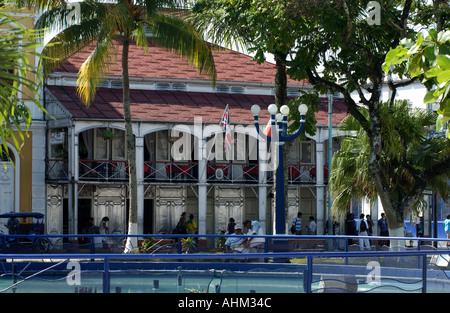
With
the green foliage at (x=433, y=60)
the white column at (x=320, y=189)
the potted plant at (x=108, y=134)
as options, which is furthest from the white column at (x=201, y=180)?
the green foliage at (x=433, y=60)

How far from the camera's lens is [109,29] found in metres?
23.5

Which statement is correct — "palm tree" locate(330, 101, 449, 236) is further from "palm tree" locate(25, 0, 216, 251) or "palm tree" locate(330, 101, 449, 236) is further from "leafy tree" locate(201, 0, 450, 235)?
"palm tree" locate(25, 0, 216, 251)

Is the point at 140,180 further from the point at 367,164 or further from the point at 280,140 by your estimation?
the point at 280,140

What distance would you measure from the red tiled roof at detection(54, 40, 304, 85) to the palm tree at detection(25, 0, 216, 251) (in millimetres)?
13494

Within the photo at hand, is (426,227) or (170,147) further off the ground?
(170,147)

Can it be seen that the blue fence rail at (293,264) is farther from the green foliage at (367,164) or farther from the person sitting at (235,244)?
the green foliage at (367,164)

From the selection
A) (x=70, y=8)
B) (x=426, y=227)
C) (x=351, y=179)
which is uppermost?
(x=70, y=8)

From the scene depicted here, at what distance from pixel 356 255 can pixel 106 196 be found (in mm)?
28269

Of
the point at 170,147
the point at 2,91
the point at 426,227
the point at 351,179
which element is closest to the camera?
the point at 2,91

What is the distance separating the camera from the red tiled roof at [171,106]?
3522 cm

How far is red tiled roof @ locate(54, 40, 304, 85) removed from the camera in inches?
1561

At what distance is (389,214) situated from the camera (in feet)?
68.7
